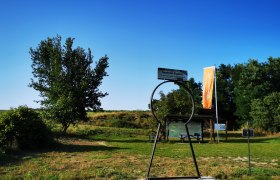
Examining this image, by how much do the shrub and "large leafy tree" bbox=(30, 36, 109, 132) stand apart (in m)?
12.1

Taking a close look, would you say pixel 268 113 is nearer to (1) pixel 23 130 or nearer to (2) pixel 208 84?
(2) pixel 208 84

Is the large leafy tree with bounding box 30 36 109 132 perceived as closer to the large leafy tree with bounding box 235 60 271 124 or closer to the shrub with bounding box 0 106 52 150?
the shrub with bounding box 0 106 52 150

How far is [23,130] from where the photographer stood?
2095 centimetres

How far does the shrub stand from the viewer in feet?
65.9

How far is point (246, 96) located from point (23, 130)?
47.5 meters

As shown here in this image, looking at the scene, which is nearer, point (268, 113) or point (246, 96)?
point (268, 113)

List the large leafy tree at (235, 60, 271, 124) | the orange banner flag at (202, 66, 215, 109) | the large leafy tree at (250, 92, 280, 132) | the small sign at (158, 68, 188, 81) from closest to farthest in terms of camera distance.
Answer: the small sign at (158, 68, 188, 81), the orange banner flag at (202, 66, 215, 109), the large leafy tree at (250, 92, 280, 132), the large leafy tree at (235, 60, 271, 124)

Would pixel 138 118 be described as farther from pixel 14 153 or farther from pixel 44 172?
pixel 44 172

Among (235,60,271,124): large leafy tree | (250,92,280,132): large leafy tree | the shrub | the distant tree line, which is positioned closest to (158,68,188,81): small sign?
the shrub

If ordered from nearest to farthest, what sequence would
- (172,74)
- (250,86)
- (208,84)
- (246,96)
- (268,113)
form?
1. (172,74)
2. (208,84)
3. (268,113)
4. (250,86)
5. (246,96)

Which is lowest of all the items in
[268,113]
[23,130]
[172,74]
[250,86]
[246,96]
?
[23,130]

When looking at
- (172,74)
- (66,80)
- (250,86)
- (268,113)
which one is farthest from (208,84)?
(250,86)

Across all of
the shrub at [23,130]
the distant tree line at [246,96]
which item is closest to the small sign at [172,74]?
the shrub at [23,130]

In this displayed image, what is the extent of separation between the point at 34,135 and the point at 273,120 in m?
38.5
